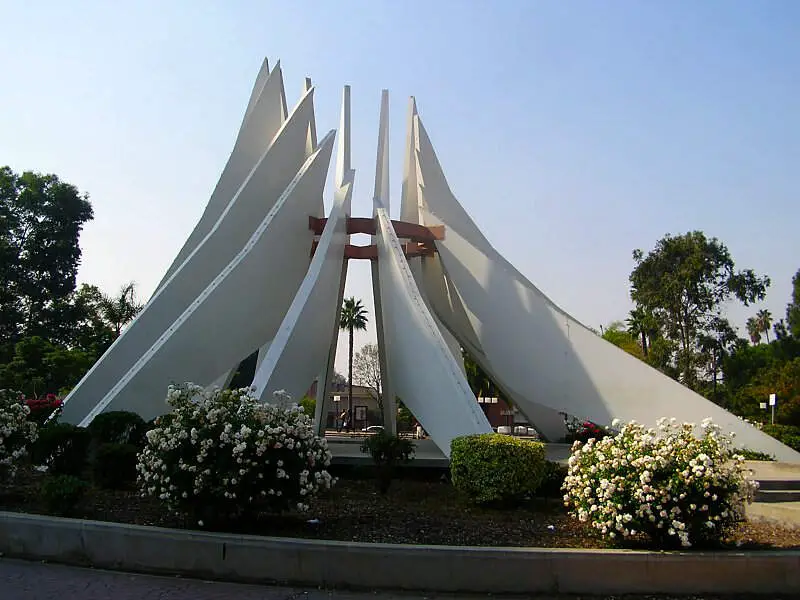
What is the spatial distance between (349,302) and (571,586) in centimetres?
4581

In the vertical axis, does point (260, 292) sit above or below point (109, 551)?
above

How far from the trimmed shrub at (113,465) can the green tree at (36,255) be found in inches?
1266

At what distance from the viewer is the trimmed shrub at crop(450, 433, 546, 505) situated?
862 cm

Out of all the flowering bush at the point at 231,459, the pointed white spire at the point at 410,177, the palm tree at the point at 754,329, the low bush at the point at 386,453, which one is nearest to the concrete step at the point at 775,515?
the low bush at the point at 386,453

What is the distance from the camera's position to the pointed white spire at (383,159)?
18.3 m

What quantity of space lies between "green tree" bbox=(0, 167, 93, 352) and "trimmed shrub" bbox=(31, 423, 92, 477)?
31.1 m

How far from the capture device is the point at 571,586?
5.98 meters

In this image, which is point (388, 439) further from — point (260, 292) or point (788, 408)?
point (788, 408)

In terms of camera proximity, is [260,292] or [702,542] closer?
[702,542]

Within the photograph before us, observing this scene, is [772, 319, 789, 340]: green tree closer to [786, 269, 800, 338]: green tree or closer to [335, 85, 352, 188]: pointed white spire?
[786, 269, 800, 338]: green tree

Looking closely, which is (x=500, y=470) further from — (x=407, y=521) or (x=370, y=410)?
(x=370, y=410)

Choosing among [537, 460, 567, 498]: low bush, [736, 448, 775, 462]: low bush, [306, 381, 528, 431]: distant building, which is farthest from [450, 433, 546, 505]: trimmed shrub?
[306, 381, 528, 431]: distant building

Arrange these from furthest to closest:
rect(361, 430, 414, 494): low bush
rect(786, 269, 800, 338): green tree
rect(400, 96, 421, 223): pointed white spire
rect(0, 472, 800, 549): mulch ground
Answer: rect(786, 269, 800, 338): green tree < rect(400, 96, 421, 223): pointed white spire < rect(361, 430, 414, 494): low bush < rect(0, 472, 800, 549): mulch ground

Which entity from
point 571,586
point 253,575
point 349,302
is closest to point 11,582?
point 253,575
